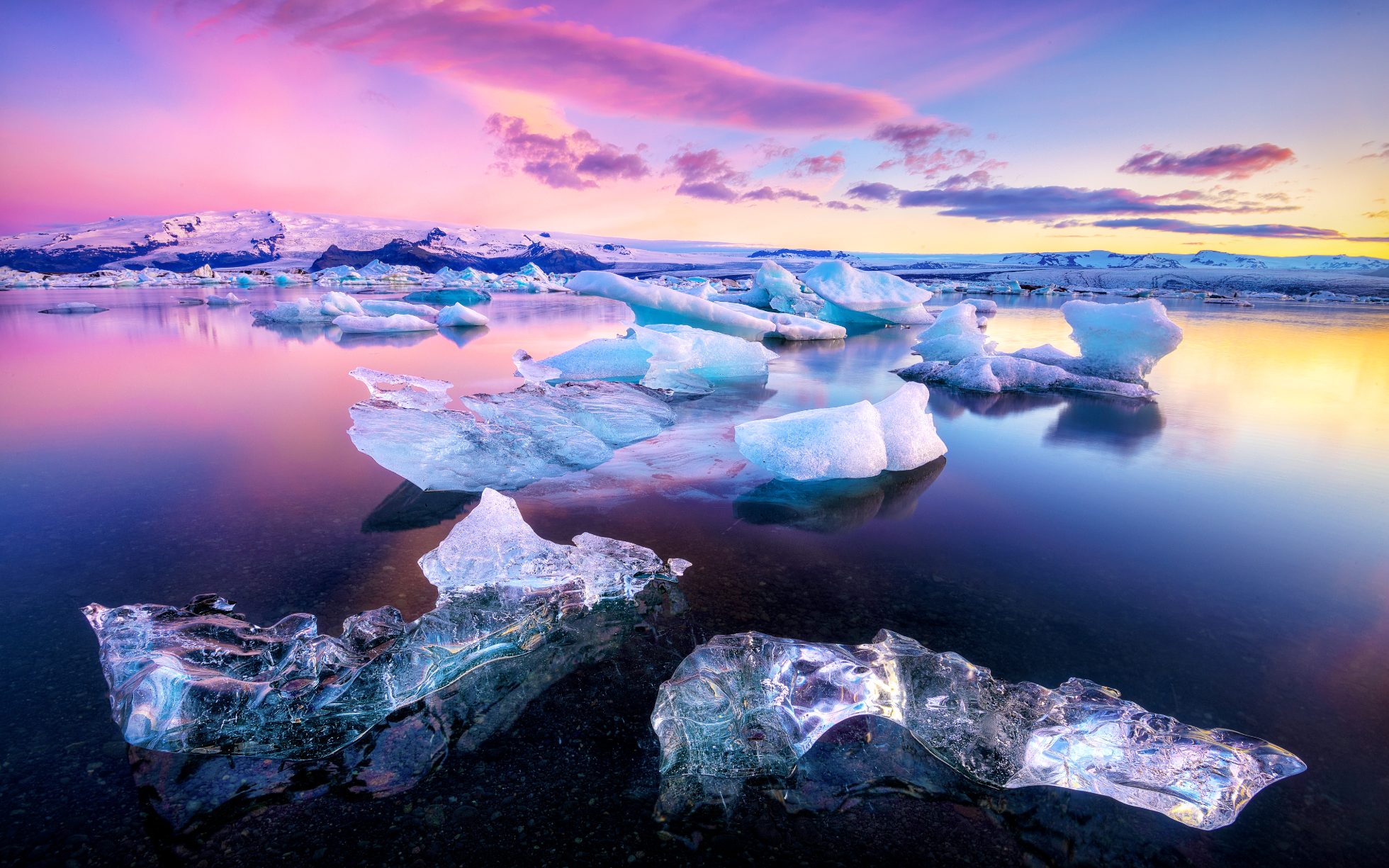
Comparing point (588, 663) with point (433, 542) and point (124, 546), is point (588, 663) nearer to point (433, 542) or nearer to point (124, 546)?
point (433, 542)

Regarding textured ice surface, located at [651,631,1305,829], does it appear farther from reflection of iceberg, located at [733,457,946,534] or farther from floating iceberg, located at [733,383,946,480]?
floating iceberg, located at [733,383,946,480]

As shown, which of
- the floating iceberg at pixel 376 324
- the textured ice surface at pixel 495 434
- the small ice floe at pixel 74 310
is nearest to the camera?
the textured ice surface at pixel 495 434

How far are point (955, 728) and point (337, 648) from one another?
1.73 m

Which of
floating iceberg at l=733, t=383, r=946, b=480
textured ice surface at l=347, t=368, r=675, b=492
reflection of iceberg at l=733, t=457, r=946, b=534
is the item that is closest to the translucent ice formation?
textured ice surface at l=347, t=368, r=675, b=492

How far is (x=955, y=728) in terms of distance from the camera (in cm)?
155

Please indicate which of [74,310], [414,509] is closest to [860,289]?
[414,509]

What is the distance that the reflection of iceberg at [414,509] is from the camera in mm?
2797

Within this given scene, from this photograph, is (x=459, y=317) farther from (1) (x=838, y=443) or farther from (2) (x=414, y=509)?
(1) (x=838, y=443)

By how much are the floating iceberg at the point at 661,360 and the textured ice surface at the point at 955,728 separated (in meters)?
5.12

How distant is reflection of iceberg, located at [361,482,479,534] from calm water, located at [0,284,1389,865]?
2 centimetres

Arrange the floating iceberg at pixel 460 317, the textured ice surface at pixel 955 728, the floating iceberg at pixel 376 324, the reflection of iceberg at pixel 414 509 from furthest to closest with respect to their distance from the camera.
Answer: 1. the floating iceberg at pixel 460 317
2. the floating iceberg at pixel 376 324
3. the reflection of iceberg at pixel 414 509
4. the textured ice surface at pixel 955 728

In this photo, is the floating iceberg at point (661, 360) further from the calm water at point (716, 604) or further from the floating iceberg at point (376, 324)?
the floating iceberg at point (376, 324)

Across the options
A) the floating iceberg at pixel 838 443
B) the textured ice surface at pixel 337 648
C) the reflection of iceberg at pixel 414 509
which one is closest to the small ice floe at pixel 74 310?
the reflection of iceberg at pixel 414 509

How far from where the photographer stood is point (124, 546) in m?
2.49
